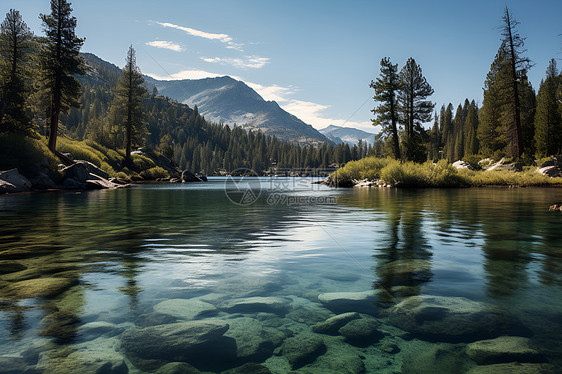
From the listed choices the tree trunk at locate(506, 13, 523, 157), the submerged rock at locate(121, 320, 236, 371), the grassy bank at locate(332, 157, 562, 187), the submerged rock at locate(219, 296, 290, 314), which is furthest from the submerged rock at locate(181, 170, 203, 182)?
the submerged rock at locate(121, 320, 236, 371)

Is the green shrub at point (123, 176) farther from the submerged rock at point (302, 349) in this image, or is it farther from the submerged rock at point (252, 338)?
the submerged rock at point (302, 349)

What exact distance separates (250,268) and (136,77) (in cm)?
6544

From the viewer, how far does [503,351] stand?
10.0 ft

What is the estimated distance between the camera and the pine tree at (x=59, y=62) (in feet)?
119

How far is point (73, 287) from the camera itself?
4.93 metres

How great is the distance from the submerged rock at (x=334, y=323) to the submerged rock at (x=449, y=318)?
1.45 feet

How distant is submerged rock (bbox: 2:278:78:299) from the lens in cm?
460

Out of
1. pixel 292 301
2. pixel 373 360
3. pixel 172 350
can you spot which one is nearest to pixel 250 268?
pixel 292 301

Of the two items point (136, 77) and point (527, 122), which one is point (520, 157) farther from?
point (136, 77)

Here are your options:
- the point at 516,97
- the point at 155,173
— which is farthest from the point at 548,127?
the point at 155,173

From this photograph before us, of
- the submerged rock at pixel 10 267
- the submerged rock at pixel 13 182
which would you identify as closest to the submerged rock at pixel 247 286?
the submerged rock at pixel 10 267

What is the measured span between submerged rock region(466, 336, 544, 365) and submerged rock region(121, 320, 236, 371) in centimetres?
218

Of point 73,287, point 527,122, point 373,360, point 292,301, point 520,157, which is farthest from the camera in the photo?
point 527,122

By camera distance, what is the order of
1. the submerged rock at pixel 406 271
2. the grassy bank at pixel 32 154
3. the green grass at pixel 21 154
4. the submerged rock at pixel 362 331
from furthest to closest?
1. the grassy bank at pixel 32 154
2. the green grass at pixel 21 154
3. the submerged rock at pixel 406 271
4. the submerged rock at pixel 362 331
